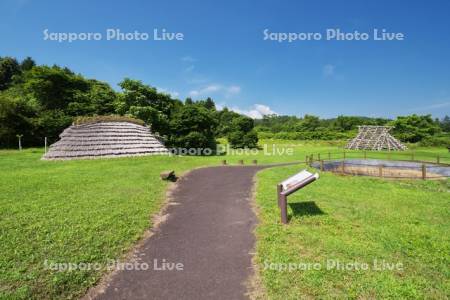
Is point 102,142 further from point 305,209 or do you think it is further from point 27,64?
point 27,64

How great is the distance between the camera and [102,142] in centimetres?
1909

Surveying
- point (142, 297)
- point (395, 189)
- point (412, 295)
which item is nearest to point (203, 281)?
point (142, 297)

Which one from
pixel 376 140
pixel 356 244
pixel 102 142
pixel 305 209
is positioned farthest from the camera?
pixel 376 140

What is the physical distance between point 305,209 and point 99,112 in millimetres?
39554

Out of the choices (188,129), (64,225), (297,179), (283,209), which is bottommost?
(64,225)

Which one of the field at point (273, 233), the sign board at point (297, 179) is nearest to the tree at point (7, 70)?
the field at point (273, 233)

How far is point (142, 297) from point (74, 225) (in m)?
3.57

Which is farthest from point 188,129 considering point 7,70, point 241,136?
point 7,70

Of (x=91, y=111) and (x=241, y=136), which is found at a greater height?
(x=91, y=111)

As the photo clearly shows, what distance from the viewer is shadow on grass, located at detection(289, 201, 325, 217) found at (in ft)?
23.4

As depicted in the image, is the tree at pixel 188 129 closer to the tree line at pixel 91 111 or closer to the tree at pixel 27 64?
the tree line at pixel 91 111

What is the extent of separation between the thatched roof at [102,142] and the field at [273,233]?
783 centimetres

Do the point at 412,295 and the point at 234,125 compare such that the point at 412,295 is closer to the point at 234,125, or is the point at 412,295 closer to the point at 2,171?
the point at 2,171

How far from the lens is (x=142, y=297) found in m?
3.56
